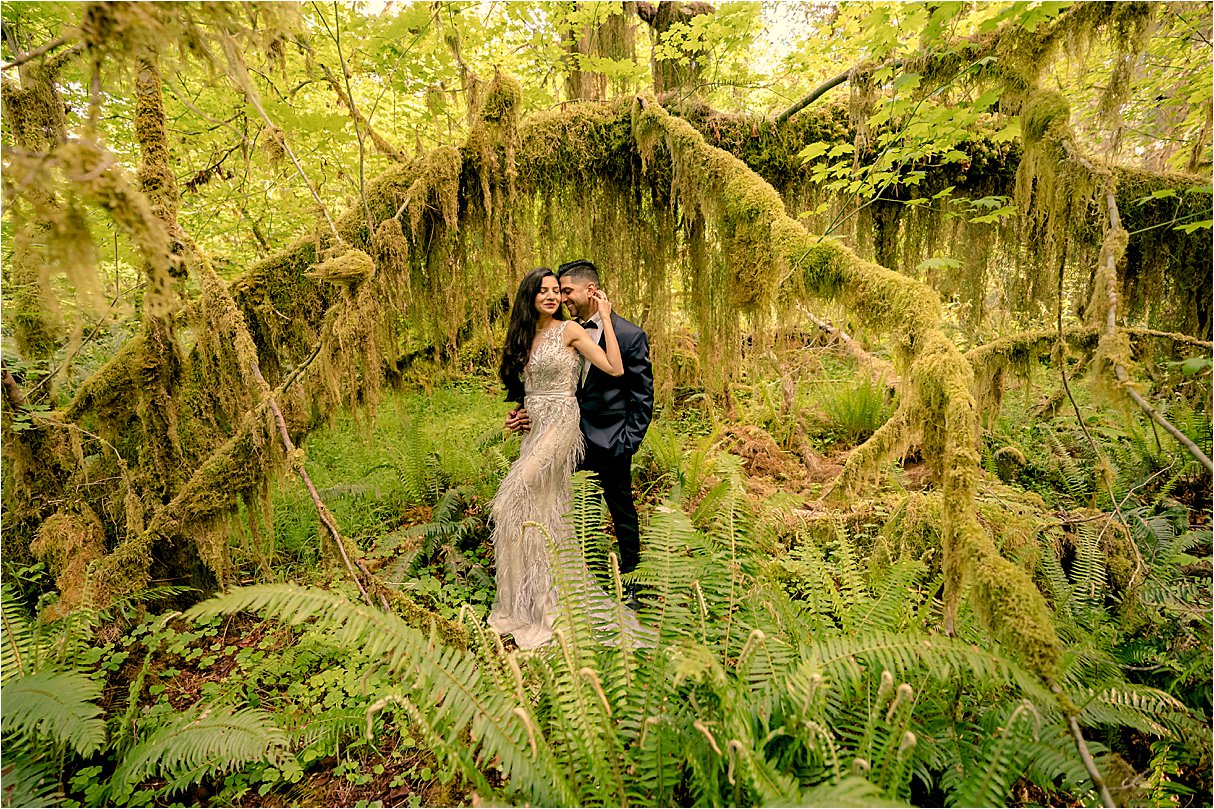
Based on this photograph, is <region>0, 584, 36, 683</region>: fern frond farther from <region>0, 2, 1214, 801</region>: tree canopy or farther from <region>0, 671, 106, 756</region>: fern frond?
<region>0, 2, 1214, 801</region>: tree canopy

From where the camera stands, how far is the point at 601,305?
10.8ft

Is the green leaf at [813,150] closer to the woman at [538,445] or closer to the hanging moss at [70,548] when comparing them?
the woman at [538,445]

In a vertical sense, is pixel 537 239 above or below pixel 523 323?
above

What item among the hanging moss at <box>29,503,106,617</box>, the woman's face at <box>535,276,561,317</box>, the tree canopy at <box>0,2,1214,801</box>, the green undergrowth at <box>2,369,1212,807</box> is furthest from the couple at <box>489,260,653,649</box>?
the hanging moss at <box>29,503,106,617</box>

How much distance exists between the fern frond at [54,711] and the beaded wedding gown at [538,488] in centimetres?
182

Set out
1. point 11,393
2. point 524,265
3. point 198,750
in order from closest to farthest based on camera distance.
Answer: point 198,750, point 11,393, point 524,265

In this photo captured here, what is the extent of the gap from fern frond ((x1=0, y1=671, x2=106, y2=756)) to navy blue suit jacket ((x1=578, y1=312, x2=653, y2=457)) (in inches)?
103

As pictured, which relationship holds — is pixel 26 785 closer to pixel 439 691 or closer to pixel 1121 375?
pixel 439 691

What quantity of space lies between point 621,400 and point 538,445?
639mm

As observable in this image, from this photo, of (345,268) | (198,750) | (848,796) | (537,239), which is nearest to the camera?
(848,796)

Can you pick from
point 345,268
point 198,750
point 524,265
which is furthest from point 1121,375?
point 198,750

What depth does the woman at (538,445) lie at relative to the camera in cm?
329

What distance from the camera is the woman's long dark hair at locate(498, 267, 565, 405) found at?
328 centimetres

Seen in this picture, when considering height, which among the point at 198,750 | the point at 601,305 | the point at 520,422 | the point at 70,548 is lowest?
the point at 198,750
